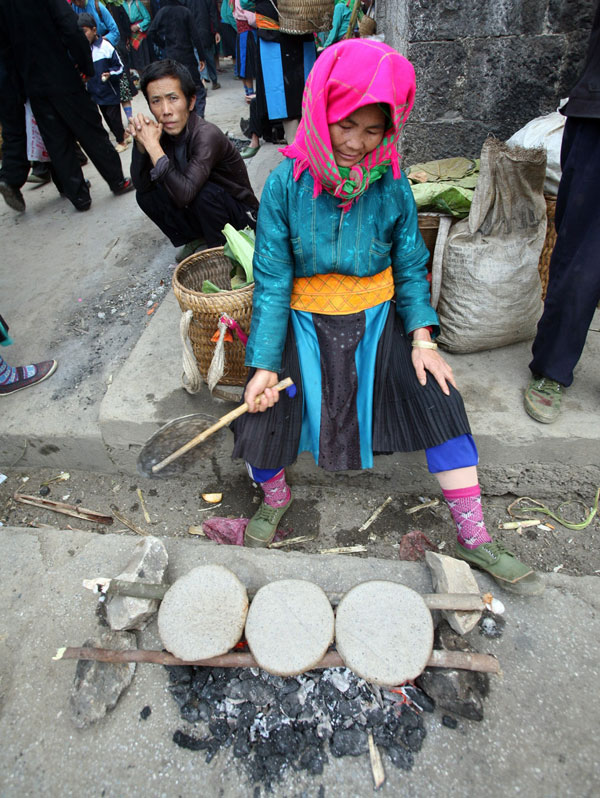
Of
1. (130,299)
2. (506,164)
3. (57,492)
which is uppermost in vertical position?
(506,164)

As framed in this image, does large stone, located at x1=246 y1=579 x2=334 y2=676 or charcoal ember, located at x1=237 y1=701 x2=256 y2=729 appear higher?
large stone, located at x1=246 y1=579 x2=334 y2=676

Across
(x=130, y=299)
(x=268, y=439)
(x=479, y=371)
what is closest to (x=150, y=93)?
(x=130, y=299)

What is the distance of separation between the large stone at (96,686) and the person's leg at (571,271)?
2.03m

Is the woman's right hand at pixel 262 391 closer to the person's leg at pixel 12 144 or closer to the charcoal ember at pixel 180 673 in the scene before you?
the charcoal ember at pixel 180 673

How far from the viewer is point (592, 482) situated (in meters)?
2.39

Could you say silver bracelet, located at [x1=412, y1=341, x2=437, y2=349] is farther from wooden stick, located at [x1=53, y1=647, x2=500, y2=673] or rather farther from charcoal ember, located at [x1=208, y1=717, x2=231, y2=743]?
charcoal ember, located at [x1=208, y1=717, x2=231, y2=743]

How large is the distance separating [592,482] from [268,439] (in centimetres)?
167

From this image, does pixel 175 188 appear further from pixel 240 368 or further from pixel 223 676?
pixel 223 676

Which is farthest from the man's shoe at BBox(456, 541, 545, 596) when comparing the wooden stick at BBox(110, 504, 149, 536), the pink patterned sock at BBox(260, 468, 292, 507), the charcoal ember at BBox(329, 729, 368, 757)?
the wooden stick at BBox(110, 504, 149, 536)

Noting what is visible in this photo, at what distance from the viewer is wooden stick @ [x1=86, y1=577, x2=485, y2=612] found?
1.56 m

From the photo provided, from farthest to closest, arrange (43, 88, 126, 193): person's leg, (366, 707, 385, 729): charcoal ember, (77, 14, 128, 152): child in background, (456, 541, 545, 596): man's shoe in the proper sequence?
Answer: (77, 14, 128, 152): child in background < (43, 88, 126, 193): person's leg < (456, 541, 545, 596): man's shoe < (366, 707, 385, 729): charcoal ember

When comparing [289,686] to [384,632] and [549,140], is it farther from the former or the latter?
[549,140]

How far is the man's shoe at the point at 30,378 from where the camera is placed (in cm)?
287

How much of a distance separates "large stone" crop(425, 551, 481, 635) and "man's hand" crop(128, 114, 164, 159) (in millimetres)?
2728
